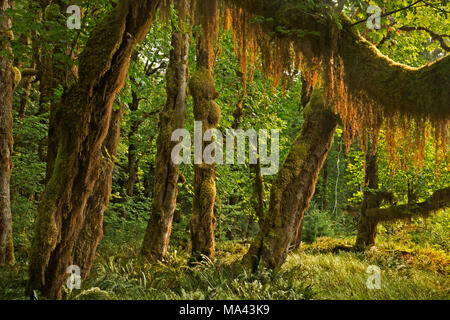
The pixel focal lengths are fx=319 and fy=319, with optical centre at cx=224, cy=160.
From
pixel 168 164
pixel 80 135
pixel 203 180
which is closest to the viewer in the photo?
pixel 80 135

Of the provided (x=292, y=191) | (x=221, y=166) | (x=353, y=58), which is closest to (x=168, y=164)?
(x=292, y=191)

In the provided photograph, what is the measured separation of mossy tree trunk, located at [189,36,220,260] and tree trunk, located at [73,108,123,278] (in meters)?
2.62

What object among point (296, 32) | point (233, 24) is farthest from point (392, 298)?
point (233, 24)

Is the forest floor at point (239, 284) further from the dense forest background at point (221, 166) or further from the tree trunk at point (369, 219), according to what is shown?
the tree trunk at point (369, 219)

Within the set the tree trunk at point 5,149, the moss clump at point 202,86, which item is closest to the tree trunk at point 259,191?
the moss clump at point 202,86

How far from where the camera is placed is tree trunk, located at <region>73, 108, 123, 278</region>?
6.41 m

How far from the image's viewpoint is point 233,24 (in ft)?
16.2

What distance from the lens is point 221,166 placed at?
1334cm

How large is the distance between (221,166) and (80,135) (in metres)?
9.56

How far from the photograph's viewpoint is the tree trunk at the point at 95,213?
641cm

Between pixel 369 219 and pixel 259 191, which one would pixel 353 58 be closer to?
pixel 369 219

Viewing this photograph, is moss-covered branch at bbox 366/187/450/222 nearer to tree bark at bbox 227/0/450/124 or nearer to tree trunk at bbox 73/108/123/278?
tree bark at bbox 227/0/450/124

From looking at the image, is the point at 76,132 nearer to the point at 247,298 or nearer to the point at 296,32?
the point at 296,32

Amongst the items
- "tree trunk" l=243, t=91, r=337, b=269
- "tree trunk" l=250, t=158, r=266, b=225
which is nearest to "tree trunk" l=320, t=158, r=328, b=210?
"tree trunk" l=250, t=158, r=266, b=225
